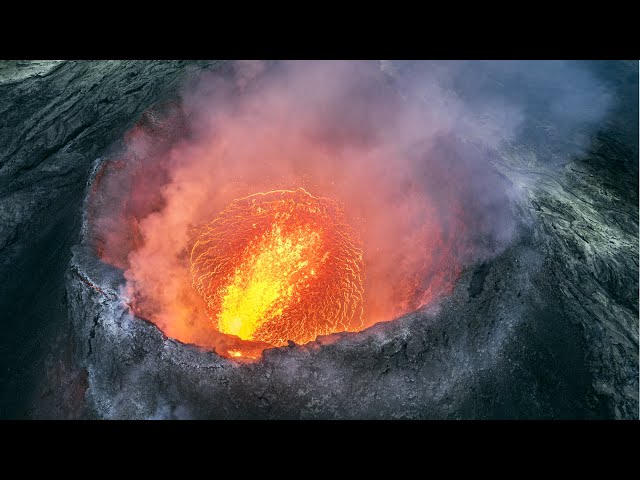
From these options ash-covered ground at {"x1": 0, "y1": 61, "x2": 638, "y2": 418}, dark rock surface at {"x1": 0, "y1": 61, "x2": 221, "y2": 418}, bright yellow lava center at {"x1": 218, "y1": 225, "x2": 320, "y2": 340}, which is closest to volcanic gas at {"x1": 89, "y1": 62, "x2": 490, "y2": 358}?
bright yellow lava center at {"x1": 218, "y1": 225, "x2": 320, "y2": 340}

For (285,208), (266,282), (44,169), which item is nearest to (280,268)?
(266,282)

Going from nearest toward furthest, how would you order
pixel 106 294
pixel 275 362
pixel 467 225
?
pixel 275 362 → pixel 106 294 → pixel 467 225

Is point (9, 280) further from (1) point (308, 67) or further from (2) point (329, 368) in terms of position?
(1) point (308, 67)

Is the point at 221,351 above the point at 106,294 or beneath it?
beneath

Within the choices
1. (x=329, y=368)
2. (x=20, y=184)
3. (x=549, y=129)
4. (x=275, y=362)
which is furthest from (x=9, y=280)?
(x=549, y=129)

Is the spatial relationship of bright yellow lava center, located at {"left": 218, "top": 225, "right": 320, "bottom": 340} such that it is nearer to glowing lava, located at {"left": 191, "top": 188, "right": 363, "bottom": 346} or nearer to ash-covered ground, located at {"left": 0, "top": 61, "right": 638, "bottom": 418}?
glowing lava, located at {"left": 191, "top": 188, "right": 363, "bottom": 346}

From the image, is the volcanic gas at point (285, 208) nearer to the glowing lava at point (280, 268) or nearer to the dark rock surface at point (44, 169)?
the glowing lava at point (280, 268)

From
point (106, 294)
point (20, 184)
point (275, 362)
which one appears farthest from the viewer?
point (20, 184)
